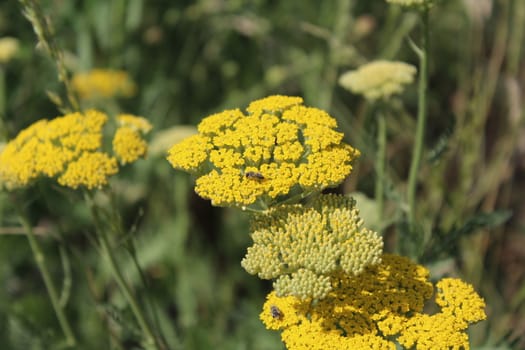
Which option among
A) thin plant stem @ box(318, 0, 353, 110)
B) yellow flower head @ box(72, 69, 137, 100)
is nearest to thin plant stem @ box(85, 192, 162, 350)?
thin plant stem @ box(318, 0, 353, 110)

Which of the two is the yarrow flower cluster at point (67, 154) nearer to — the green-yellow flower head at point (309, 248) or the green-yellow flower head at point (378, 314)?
the green-yellow flower head at point (309, 248)

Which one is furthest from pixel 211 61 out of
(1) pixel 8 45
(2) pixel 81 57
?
(1) pixel 8 45

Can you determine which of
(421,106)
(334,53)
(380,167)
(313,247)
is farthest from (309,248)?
(334,53)

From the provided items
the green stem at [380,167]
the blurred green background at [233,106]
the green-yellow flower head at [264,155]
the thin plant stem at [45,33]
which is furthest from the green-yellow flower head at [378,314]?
the blurred green background at [233,106]

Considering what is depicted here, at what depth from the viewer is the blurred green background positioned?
182 inches

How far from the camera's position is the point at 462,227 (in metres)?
3.06

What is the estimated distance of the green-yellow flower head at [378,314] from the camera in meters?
2.34

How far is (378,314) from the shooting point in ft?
7.91

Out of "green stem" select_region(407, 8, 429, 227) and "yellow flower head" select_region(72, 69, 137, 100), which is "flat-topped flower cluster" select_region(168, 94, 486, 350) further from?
"yellow flower head" select_region(72, 69, 137, 100)

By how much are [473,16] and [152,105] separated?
2.57 m

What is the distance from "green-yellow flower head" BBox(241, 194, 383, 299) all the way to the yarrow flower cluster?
0.81m

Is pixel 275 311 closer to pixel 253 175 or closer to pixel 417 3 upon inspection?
pixel 253 175

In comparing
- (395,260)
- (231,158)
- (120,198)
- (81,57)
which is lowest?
(395,260)

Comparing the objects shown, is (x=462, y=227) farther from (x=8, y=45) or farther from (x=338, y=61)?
(x=8, y=45)
